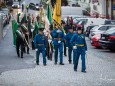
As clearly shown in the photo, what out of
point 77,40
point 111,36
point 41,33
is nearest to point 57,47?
point 41,33

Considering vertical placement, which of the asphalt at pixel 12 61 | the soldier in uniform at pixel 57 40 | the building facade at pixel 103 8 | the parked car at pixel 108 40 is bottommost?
the asphalt at pixel 12 61

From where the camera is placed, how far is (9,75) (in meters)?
16.6

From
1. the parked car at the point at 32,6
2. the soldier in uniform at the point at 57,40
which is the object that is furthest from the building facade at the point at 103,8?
the soldier in uniform at the point at 57,40

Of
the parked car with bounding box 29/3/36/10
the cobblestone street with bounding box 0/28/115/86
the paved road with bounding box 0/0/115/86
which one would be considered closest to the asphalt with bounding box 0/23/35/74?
the paved road with bounding box 0/0/115/86

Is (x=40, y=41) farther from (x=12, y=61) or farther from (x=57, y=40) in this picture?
(x=12, y=61)

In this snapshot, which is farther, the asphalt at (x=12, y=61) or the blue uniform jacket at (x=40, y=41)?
the blue uniform jacket at (x=40, y=41)

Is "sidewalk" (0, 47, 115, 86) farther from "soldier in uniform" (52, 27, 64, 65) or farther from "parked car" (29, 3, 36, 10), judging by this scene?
"parked car" (29, 3, 36, 10)

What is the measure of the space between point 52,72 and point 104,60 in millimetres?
5417

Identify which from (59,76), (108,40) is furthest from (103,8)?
(59,76)

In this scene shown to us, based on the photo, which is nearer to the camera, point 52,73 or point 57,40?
point 52,73

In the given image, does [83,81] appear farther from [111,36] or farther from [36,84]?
[111,36]

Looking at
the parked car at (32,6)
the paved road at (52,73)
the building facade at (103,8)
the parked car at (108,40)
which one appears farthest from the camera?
the building facade at (103,8)

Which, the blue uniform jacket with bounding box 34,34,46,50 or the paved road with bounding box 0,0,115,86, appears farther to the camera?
the blue uniform jacket with bounding box 34,34,46,50

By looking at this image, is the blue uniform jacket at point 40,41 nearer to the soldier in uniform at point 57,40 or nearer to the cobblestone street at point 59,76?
the soldier in uniform at point 57,40
